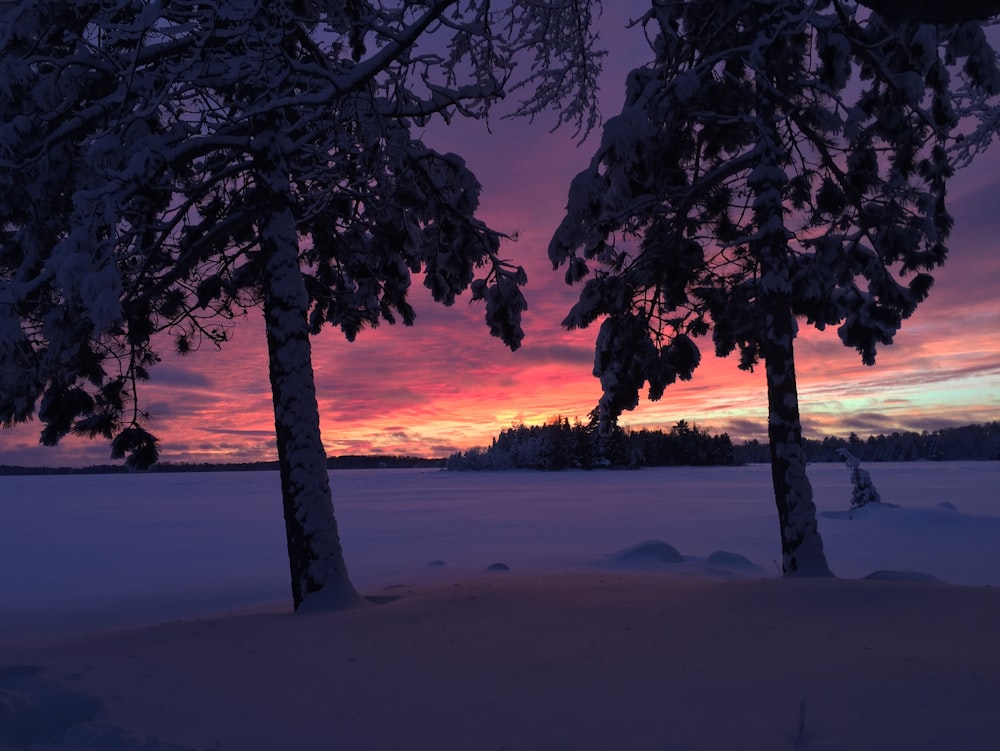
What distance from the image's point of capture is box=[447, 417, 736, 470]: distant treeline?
79.1 meters

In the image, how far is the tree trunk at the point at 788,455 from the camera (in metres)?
8.22

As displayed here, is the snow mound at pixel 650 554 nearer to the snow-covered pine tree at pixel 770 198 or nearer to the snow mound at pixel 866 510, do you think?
the snow-covered pine tree at pixel 770 198

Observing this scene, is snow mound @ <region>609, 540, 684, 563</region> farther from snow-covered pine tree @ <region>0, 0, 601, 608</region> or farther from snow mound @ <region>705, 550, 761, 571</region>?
snow-covered pine tree @ <region>0, 0, 601, 608</region>

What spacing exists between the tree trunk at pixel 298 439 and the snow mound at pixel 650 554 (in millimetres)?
5855

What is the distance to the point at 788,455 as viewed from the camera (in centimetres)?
827

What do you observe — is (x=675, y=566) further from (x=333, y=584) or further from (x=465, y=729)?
(x=465, y=729)

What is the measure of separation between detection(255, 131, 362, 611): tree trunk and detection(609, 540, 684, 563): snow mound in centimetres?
586

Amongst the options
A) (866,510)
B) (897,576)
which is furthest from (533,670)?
(866,510)

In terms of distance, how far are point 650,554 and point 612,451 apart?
213 ft

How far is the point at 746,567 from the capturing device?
11.2 metres

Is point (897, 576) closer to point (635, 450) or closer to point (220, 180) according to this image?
point (220, 180)

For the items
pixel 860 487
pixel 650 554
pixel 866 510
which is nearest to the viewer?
pixel 650 554

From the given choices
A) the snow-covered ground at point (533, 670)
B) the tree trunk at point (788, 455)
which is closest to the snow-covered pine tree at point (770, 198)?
the tree trunk at point (788, 455)

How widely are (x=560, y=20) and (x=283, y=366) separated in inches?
223
